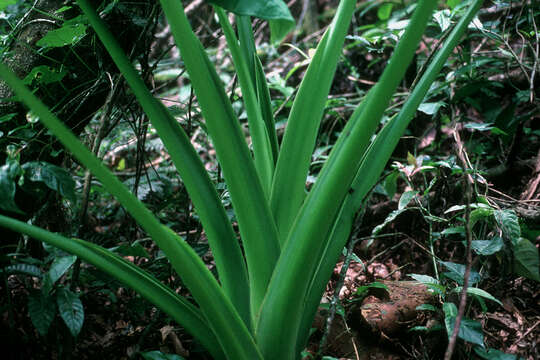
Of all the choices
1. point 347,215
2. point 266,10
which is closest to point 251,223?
point 347,215

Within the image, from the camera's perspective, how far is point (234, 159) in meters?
0.51

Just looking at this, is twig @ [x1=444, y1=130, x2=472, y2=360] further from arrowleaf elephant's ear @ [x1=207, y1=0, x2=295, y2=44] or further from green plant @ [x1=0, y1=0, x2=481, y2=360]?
arrowleaf elephant's ear @ [x1=207, y1=0, x2=295, y2=44]

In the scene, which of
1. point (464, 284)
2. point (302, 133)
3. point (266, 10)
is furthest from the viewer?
point (302, 133)

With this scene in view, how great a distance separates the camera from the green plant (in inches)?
17.1

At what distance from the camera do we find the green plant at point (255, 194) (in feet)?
1.42

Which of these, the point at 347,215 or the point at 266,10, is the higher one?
the point at 266,10

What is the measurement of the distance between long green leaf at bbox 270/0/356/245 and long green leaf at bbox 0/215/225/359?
0.17m

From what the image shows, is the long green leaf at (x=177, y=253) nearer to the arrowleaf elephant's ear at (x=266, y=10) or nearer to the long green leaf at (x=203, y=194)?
the long green leaf at (x=203, y=194)

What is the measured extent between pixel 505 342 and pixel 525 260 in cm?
21

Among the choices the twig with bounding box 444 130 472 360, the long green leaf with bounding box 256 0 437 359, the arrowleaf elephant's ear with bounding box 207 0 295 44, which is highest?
the arrowleaf elephant's ear with bounding box 207 0 295 44

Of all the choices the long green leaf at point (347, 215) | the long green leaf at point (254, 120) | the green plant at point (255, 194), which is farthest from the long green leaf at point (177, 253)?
the long green leaf at point (254, 120)

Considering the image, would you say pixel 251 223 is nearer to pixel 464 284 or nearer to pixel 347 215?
pixel 347 215

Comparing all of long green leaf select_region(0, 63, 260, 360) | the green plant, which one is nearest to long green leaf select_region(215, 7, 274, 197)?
the green plant

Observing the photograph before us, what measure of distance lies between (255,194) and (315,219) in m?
0.11
